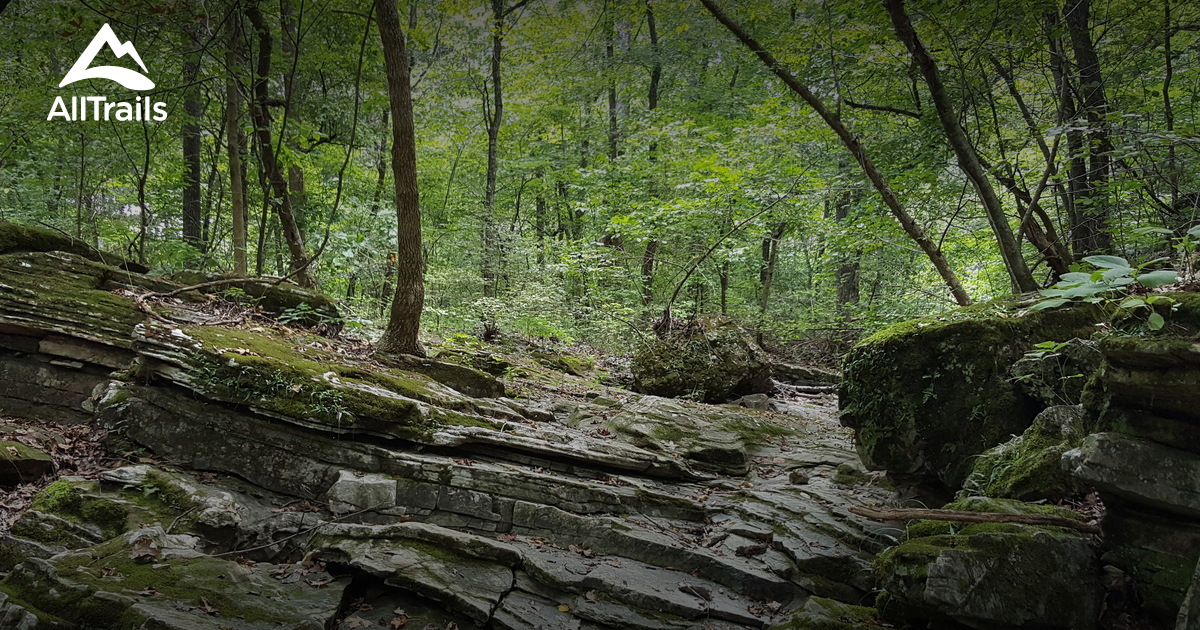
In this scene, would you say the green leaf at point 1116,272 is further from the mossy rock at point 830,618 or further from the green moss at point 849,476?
the green moss at point 849,476

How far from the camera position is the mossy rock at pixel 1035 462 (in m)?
4.26

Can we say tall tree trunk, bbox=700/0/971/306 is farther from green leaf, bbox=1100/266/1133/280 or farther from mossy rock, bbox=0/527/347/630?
mossy rock, bbox=0/527/347/630

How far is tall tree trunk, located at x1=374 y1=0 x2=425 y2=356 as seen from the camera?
291 inches

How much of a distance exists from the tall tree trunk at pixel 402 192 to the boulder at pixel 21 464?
3.60m

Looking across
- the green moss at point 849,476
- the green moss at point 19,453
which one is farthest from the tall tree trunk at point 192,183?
the green moss at point 849,476

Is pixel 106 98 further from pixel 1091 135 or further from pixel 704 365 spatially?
pixel 1091 135

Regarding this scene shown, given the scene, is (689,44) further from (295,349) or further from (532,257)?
(295,349)

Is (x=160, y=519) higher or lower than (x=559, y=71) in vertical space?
lower

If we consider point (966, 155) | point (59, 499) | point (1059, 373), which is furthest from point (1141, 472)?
point (59, 499)

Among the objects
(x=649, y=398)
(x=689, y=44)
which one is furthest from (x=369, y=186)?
(x=649, y=398)

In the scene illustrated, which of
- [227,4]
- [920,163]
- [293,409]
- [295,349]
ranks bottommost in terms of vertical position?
[293,409]

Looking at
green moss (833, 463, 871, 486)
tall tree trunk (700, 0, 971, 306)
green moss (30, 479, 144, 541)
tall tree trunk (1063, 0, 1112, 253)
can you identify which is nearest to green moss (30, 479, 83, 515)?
green moss (30, 479, 144, 541)

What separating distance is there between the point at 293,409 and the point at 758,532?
197 inches

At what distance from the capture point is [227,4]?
8.52m
